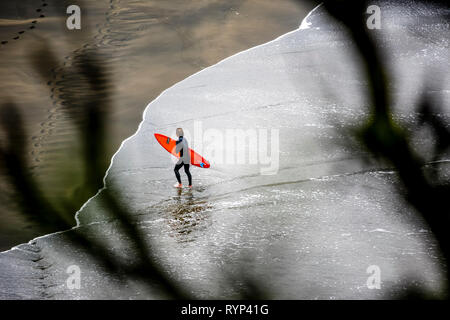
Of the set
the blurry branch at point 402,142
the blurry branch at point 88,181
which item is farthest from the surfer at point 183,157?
the blurry branch at point 402,142

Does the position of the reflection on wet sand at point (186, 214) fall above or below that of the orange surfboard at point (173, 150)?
below

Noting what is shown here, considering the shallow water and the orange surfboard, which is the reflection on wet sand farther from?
the orange surfboard

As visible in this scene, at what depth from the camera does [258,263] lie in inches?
207

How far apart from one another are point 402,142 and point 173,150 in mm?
3072

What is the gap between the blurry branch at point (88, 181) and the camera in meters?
5.24

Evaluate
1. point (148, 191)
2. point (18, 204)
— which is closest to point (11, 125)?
point (18, 204)

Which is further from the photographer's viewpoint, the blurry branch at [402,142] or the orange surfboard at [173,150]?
the orange surfboard at [173,150]

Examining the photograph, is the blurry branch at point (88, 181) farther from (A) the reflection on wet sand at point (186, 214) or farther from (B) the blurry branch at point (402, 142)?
(B) the blurry branch at point (402, 142)

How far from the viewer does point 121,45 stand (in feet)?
36.3

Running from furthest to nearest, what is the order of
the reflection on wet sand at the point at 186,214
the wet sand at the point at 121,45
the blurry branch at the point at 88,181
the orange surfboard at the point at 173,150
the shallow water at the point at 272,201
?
the wet sand at the point at 121,45, the orange surfboard at the point at 173,150, the reflection on wet sand at the point at 186,214, the blurry branch at the point at 88,181, the shallow water at the point at 272,201

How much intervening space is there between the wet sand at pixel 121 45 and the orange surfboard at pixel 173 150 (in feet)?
2.24

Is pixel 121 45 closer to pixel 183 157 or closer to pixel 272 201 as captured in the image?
pixel 183 157

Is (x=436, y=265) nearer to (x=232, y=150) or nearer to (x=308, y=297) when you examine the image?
(x=308, y=297)

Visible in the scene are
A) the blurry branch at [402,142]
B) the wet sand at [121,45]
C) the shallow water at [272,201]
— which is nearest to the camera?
the shallow water at [272,201]
